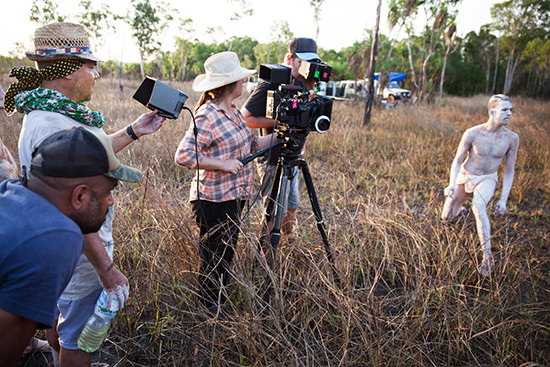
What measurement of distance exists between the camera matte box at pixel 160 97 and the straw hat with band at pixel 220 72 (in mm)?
490

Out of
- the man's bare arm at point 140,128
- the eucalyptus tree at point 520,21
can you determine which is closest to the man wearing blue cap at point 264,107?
the man's bare arm at point 140,128

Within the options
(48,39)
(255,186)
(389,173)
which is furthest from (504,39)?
(48,39)

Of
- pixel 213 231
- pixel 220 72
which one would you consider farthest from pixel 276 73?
pixel 213 231

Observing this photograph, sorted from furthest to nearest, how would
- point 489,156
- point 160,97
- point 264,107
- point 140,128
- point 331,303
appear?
point 489,156, point 264,107, point 331,303, point 140,128, point 160,97

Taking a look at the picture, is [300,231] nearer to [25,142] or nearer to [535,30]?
[25,142]

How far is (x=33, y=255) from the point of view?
0.79m

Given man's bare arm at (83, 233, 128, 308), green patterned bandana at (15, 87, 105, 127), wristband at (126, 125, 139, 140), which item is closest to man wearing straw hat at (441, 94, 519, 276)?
wristband at (126, 125, 139, 140)

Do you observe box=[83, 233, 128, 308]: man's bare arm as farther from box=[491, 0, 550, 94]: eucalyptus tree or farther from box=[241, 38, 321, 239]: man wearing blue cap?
box=[491, 0, 550, 94]: eucalyptus tree

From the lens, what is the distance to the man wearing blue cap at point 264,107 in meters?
2.48

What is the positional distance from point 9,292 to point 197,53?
55323mm

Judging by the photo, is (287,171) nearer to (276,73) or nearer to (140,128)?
(276,73)

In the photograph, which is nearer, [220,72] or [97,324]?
[97,324]

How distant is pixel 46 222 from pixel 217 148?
127 centimetres

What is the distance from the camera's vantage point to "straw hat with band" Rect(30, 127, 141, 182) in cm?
89
